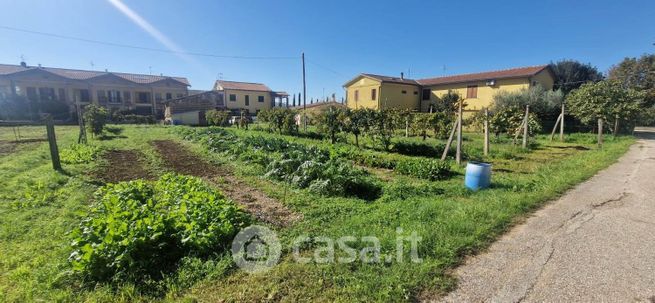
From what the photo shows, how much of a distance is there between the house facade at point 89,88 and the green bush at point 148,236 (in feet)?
135

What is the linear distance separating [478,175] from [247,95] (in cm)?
4367

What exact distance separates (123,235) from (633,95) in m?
25.6

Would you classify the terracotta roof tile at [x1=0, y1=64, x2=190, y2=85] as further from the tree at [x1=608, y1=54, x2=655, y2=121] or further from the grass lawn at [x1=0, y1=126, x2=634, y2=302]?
the tree at [x1=608, y1=54, x2=655, y2=121]

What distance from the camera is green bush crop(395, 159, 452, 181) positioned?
747 cm

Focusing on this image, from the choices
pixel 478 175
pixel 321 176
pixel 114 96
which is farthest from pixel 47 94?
pixel 478 175

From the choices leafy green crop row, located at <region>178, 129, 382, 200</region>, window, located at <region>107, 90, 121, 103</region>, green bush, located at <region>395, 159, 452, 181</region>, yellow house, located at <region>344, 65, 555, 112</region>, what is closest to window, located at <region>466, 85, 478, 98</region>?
yellow house, located at <region>344, 65, 555, 112</region>

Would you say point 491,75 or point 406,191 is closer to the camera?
point 406,191

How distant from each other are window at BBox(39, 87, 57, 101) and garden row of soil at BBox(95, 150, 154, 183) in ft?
121

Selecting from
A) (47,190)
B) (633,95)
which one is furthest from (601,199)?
(633,95)

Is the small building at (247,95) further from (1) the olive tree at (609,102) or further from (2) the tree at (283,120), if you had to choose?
(1) the olive tree at (609,102)

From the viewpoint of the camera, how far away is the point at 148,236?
319 cm

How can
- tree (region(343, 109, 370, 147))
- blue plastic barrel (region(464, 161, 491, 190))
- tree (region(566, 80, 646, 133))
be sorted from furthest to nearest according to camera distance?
tree (region(566, 80, 646, 133))
tree (region(343, 109, 370, 147))
blue plastic barrel (region(464, 161, 491, 190))

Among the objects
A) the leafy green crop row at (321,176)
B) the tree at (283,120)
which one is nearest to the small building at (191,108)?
the tree at (283,120)

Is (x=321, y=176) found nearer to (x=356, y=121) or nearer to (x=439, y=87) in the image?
(x=356, y=121)
